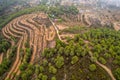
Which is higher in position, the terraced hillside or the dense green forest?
the dense green forest

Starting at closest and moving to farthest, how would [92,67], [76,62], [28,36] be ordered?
[92,67] < [76,62] < [28,36]

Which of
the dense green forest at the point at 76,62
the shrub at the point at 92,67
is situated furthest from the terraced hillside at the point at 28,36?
the shrub at the point at 92,67

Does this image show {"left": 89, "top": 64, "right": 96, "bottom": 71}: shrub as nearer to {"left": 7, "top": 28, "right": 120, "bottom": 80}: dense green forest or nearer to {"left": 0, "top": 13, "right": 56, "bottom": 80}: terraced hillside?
{"left": 7, "top": 28, "right": 120, "bottom": 80}: dense green forest

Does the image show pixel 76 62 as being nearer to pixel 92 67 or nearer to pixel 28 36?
pixel 92 67

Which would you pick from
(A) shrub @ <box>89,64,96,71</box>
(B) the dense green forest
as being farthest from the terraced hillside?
(A) shrub @ <box>89,64,96,71</box>

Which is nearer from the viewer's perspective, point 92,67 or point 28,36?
point 92,67

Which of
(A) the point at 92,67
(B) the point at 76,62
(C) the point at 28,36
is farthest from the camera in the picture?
(C) the point at 28,36

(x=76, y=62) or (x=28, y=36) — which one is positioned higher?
(x=76, y=62)

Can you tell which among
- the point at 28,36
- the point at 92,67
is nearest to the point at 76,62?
the point at 92,67

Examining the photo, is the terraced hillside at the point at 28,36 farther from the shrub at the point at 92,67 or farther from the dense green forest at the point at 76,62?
the shrub at the point at 92,67

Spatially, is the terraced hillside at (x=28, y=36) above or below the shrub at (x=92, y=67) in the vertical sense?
below
